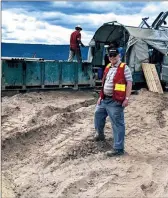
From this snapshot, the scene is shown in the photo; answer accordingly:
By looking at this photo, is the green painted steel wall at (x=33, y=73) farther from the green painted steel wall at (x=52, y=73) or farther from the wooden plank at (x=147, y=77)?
the wooden plank at (x=147, y=77)

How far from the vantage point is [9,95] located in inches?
482

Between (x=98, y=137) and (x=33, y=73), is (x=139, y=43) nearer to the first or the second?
(x=33, y=73)

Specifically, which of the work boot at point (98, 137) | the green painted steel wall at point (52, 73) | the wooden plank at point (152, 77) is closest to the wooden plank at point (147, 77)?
the wooden plank at point (152, 77)

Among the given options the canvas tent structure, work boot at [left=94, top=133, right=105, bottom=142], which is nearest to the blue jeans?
work boot at [left=94, top=133, right=105, bottom=142]

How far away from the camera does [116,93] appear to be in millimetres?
6426

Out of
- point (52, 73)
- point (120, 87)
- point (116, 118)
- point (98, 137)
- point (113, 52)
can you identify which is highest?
point (113, 52)

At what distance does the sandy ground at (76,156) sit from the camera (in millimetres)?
5434

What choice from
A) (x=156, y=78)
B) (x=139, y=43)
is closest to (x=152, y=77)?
(x=156, y=78)

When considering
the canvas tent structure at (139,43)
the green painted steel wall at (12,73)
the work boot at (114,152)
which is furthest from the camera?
the canvas tent structure at (139,43)

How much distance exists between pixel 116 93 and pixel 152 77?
789cm

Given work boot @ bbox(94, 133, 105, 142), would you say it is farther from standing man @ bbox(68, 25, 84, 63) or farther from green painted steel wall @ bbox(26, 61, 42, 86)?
standing man @ bbox(68, 25, 84, 63)

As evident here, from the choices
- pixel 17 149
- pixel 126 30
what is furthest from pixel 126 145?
pixel 126 30

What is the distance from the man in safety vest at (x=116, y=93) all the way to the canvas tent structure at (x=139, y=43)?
307 inches

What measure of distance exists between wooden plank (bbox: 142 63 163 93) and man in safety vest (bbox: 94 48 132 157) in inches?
293
